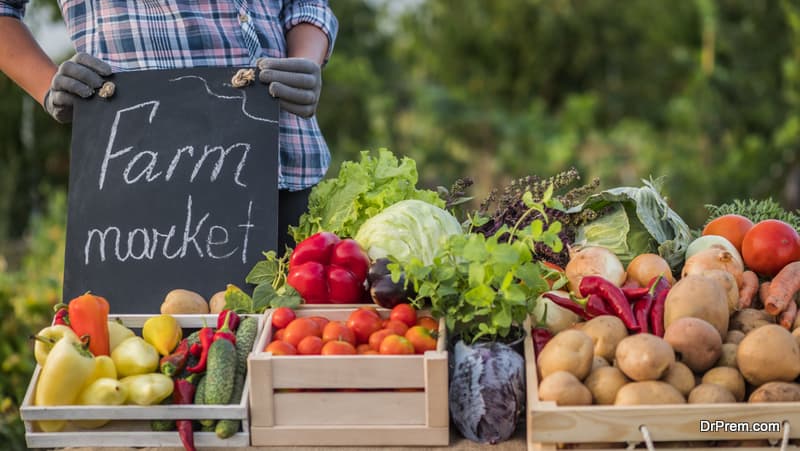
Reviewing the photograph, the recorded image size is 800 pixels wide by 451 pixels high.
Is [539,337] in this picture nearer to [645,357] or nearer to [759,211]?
[645,357]

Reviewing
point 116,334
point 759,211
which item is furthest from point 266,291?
point 759,211

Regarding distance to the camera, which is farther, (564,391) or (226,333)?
(226,333)

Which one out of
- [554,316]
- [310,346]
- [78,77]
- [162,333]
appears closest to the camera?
[310,346]

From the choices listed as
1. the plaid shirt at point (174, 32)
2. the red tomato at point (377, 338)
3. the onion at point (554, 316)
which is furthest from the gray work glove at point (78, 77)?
the onion at point (554, 316)

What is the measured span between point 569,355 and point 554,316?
0.32 m

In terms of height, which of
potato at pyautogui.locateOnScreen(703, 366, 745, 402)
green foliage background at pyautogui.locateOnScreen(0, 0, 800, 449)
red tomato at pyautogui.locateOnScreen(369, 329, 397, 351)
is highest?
green foliage background at pyautogui.locateOnScreen(0, 0, 800, 449)

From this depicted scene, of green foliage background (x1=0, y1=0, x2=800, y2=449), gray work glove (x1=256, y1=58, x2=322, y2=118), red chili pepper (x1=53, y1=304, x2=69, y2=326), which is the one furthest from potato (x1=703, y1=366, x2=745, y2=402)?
green foliage background (x1=0, y1=0, x2=800, y2=449)

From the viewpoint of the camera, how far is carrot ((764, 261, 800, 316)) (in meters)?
2.12

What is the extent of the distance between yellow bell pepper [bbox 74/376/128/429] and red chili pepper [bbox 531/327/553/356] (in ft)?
3.21

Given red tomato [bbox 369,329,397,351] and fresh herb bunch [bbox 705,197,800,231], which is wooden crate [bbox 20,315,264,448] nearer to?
red tomato [bbox 369,329,397,351]

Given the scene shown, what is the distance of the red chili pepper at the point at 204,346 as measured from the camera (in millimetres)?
1978

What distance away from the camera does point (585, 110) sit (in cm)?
918

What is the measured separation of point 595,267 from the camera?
2260 mm

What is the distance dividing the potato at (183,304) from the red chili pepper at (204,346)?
0.90ft
